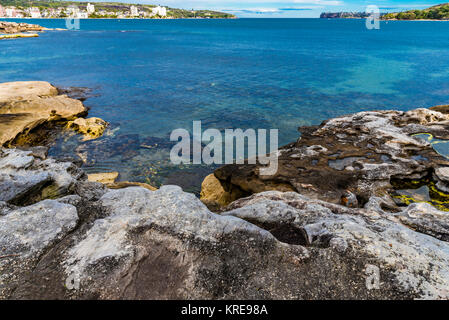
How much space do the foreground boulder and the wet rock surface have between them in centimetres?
554

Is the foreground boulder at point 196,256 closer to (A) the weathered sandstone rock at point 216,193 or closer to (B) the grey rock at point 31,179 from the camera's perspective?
(B) the grey rock at point 31,179

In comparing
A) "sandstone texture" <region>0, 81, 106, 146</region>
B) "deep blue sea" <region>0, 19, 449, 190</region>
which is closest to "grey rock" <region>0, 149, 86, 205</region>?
"deep blue sea" <region>0, 19, 449, 190</region>

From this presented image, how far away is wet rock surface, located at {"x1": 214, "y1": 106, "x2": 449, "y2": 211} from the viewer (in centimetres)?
1360

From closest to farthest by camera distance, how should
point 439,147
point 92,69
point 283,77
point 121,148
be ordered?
point 439,147
point 121,148
point 283,77
point 92,69

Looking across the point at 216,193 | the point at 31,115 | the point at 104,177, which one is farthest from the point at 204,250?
the point at 31,115

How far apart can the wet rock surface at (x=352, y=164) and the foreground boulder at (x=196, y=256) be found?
18.2 feet

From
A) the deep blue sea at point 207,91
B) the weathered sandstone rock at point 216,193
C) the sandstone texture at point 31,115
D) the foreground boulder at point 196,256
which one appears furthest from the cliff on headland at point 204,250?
the sandstone texture at point 31,115

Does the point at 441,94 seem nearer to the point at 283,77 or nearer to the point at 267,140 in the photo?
the point at 283,77

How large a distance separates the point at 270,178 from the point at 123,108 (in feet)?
92.6

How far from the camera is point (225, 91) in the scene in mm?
43719

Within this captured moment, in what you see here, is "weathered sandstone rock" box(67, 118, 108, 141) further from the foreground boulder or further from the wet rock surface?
the foreground boulder

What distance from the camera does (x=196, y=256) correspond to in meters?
6.23

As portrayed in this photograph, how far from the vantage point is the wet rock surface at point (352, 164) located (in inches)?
535
